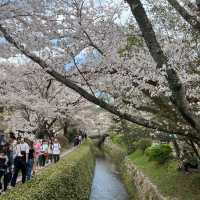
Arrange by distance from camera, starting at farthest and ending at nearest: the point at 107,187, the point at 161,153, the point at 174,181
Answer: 1. the point at 107,187
2. the point at 161,153
3. the point at 174,181

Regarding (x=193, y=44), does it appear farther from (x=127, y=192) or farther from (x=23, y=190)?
(x=127, y=192)

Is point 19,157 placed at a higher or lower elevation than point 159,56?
lower

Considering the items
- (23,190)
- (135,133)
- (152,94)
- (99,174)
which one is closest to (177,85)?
(152,94)

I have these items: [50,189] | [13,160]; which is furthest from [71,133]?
[50,189]

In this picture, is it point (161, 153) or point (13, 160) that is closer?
point (13, 160)

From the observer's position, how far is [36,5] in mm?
8453

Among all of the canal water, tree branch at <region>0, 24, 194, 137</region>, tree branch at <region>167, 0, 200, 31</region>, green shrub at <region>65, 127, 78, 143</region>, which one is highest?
tree branch at <region>167, 0, 200, 31</region>

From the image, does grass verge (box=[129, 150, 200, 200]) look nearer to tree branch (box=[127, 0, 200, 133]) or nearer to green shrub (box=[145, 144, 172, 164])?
green shrub (box=[145, 144, 172, 164])

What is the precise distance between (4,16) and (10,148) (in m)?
6.66

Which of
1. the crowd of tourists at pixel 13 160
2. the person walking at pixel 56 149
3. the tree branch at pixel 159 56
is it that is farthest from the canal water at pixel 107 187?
the tree branch at pixel 159 56

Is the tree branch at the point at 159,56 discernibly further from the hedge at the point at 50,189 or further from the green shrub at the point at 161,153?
the green shrub at the point at 161,153

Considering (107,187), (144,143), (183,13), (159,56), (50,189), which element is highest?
(183,13)

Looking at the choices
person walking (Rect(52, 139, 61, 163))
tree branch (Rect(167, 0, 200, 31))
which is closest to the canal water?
person walking (Rect(52, 139, 61, 163))

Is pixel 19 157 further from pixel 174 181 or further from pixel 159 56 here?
pixel 159 56
